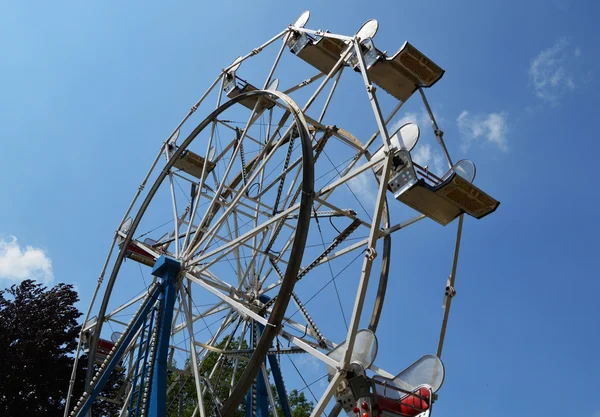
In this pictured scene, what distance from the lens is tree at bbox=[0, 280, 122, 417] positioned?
22422 mm

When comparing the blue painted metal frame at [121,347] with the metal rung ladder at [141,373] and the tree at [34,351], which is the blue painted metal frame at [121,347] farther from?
the tree at [34,351]

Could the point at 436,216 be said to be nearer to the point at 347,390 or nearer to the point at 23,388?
the point at 347,390

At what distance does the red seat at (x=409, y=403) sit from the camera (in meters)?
9.75

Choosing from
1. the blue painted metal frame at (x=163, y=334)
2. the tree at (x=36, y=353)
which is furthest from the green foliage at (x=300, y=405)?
the blue painted metal frame at (x=163, y=334)

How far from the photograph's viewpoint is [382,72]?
14.4m

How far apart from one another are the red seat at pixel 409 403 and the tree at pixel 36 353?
17147mm

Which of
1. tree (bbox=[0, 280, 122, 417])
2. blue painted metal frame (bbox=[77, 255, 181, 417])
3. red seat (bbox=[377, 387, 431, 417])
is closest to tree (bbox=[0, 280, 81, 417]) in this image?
→ tree (bbox=[0, 280, 122, 417])

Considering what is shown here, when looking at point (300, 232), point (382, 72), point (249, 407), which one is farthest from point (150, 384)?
point (382, 72)

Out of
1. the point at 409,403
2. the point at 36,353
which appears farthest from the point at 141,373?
the point at 36,353

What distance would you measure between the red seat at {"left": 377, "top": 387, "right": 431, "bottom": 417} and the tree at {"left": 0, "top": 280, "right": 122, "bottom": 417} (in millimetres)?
17147

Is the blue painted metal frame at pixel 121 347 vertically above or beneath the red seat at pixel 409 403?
above

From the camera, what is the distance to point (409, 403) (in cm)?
997

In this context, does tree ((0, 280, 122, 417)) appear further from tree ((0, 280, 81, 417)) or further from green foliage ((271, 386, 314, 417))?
green foliage ((271, 386, 314, 417))

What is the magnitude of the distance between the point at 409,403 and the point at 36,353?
683 inches
